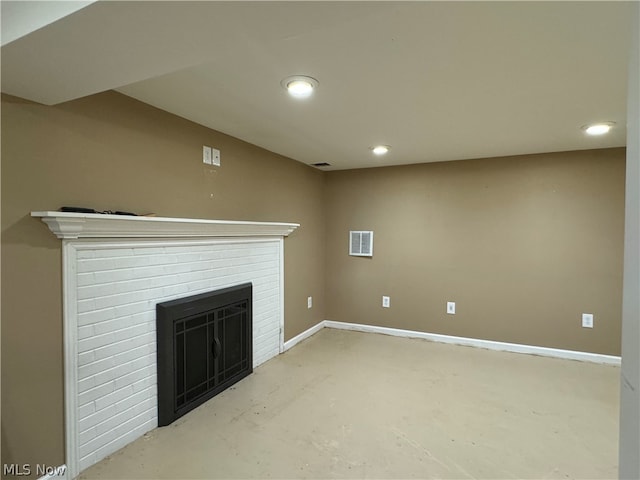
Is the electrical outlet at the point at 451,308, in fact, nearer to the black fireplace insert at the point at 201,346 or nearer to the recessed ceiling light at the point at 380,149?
the recessed ceiling light at the point at 380,149

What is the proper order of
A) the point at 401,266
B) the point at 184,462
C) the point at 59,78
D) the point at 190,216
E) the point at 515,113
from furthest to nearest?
the point at 401,266 → the point at 190,216 → the point at 515,113 → the point at 184,462 → the point at 59,78

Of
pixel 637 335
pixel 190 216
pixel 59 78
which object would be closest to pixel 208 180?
pixel 190 216

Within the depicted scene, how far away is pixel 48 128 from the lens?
1.65 meters

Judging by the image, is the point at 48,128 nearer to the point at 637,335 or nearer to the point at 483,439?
the point at 637,335

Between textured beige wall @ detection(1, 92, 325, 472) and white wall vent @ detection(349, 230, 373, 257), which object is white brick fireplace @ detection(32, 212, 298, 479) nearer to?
textured beige wall @ detection(1, 92, 325, 472)

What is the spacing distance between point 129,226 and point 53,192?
14.9 inches

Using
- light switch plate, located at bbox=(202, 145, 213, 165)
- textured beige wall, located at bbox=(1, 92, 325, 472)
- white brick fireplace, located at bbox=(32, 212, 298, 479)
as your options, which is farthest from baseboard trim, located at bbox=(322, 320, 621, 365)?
light switch plate, located at bbox=(202, 145, 213, 165)

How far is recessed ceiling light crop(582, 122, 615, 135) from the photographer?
8.02ft

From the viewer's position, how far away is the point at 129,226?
1.90 metres

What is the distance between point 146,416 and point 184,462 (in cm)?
46

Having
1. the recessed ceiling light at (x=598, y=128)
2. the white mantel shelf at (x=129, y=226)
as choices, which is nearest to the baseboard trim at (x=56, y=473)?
the white mantel shelf at (x=129, y=226)

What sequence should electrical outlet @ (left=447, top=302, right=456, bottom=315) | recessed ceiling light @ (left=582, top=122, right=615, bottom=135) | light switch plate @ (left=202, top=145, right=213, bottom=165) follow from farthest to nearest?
electrical outlet @ (left=447, top=302, right=456, bottom=315)
light switch plate @ (left=202, top=145, right=213, bottom=165)
recessed ceiling light @ (left=582, top=122, right=615, bottom=135)

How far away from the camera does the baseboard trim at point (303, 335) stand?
3.65 m

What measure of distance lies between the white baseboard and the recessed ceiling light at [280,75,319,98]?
2626mm
